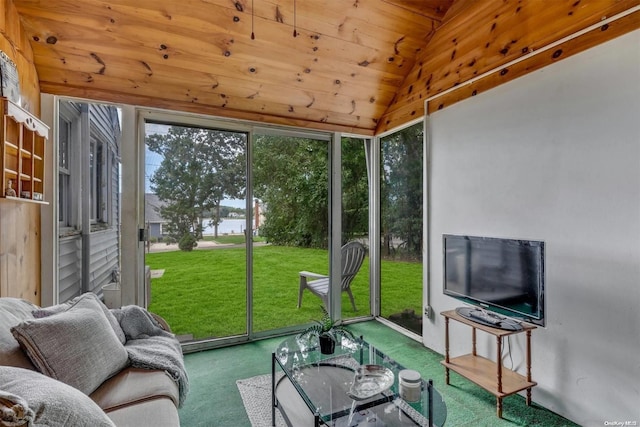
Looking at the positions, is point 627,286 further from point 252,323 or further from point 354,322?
point 252,323

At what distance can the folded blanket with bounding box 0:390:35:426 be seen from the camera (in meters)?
0.67

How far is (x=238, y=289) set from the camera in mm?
3152

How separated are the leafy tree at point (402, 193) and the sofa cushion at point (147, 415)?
7.88 ft

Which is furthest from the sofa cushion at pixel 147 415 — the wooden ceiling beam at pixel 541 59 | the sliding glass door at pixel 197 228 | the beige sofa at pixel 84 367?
the wooden ceiling beam at pixel 541 59

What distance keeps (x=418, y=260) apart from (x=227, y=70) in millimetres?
2428

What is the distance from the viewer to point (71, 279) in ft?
9.60

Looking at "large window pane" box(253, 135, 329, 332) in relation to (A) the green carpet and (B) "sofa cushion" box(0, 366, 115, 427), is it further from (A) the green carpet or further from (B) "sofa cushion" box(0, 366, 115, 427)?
(B) "sofa cushion" box(0, 366, 115, 427)

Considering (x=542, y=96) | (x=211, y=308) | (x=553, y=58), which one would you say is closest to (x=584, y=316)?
(x=542, y=96)

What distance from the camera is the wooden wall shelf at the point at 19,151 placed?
1.60m

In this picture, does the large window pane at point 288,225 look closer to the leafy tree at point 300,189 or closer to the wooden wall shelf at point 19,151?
the leafy tree at point 300,189

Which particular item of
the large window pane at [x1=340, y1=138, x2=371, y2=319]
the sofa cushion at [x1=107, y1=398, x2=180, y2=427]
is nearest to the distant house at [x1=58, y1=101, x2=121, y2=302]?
the sofa cushion at [x1=107, y1=398, x2=180, y2=427]

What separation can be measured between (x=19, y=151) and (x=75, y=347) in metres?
1.16

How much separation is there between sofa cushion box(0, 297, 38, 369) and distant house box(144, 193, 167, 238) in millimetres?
1282

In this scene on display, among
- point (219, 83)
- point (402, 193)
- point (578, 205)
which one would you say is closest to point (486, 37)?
point (578, 205)
